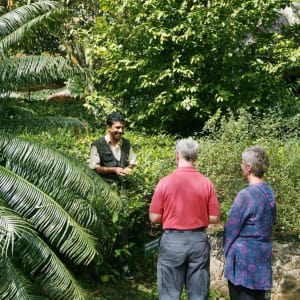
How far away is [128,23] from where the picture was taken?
10156mm

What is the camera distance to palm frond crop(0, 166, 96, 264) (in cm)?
537

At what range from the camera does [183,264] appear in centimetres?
439

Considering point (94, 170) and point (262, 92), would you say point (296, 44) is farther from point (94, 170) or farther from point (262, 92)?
point (94, 170)

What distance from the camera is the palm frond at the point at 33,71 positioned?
243 inches

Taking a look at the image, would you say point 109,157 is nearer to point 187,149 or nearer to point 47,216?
point 47,216

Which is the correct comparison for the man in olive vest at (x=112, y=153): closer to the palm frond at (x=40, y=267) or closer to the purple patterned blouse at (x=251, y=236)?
the palm frond at (x=40, y=267)

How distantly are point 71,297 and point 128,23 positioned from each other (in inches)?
254

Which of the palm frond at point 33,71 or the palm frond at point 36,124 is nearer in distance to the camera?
the palm frond at point 33,71

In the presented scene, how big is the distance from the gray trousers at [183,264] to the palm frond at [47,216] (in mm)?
1202

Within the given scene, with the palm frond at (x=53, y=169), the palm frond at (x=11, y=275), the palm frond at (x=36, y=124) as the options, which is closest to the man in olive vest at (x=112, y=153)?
the palm frond at (x=53, y=169)

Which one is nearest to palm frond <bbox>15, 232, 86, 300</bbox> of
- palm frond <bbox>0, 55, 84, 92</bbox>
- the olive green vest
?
the olive green vest

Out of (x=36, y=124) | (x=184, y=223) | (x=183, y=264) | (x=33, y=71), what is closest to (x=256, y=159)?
(x=184, y=223)

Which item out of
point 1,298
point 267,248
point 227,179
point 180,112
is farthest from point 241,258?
point 180,112

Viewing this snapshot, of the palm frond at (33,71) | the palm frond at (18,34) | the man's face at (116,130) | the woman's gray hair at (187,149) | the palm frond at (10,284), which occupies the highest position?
the palm frond at (18,34)
